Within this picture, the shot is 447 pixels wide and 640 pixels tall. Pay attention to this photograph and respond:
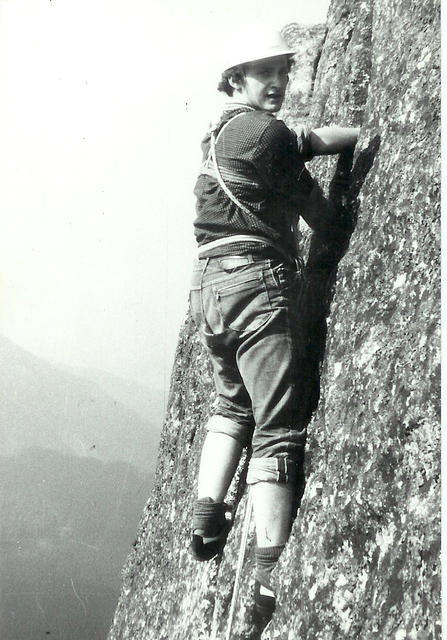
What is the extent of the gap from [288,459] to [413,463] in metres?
1.12

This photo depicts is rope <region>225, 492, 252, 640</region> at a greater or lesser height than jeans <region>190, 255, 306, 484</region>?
lesser

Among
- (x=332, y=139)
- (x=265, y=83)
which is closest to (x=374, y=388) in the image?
(x=332, y=139)

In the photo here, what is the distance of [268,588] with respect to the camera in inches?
208

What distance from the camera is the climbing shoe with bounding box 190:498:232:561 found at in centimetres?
579

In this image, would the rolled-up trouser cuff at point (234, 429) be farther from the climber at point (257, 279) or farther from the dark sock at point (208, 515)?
the dark sock at point (208, 515)

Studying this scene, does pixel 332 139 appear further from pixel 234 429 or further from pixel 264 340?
pixel 234 429

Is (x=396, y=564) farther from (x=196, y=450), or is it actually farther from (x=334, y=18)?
(x=334, y=18)

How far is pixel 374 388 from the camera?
189 inches

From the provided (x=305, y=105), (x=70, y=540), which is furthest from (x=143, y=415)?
(x=305, y=105)

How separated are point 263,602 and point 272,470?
1105 mm

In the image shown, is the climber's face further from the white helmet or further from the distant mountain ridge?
the distant mountain ridge

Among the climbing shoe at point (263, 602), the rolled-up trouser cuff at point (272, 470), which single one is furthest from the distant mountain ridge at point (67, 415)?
the rolled-up trouser cuff at point (272, 470)

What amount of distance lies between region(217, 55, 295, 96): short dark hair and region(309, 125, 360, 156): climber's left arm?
0.53 metres

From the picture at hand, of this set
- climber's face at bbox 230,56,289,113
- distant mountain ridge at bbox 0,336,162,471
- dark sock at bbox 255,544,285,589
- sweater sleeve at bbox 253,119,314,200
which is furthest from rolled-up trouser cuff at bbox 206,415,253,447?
distant mountain ridge at bbox 0,336,162,471
